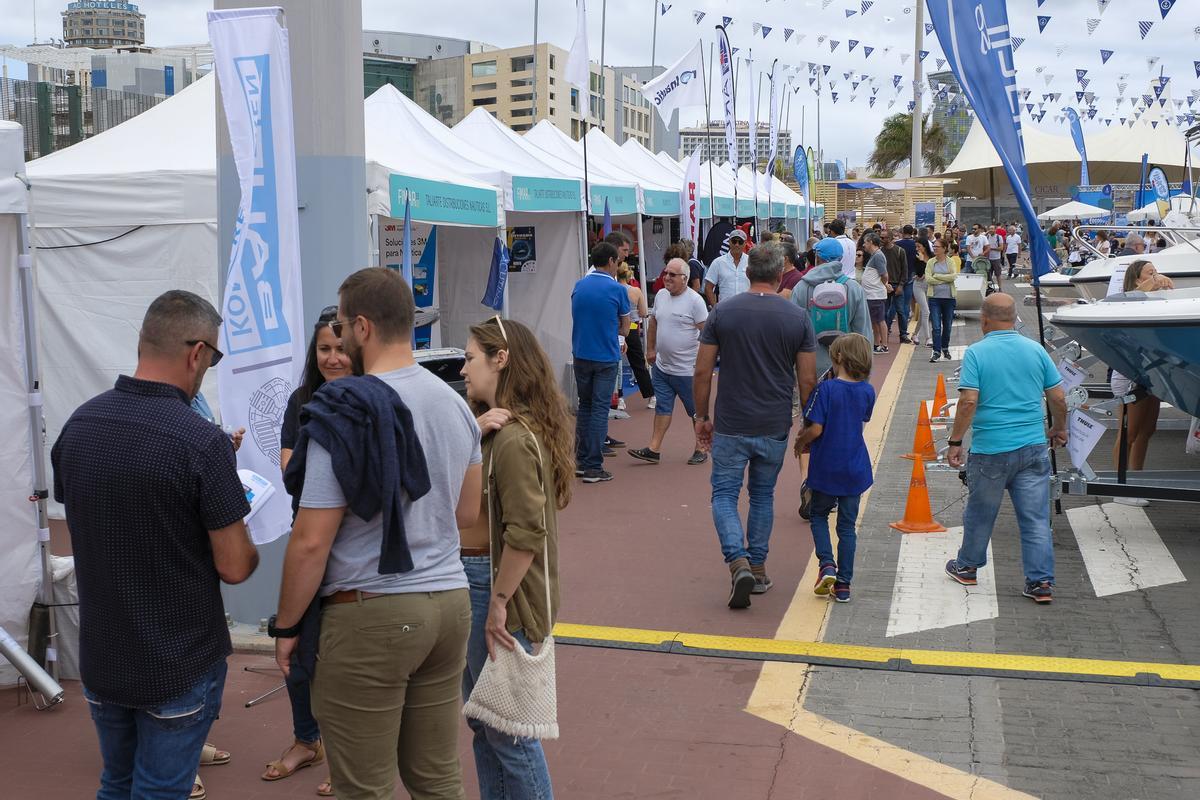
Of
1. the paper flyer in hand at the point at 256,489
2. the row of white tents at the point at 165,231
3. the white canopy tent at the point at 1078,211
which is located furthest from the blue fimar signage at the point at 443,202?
the white canopy tent at the point at 1078,211

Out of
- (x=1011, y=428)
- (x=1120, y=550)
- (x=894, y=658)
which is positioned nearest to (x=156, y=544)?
(x=894, y=658)

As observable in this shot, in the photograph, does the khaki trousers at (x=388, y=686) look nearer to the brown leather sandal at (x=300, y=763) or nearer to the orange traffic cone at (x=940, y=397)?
the brown leather sandal at (x=300, y=763)

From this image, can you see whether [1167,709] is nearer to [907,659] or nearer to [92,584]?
[907,659]

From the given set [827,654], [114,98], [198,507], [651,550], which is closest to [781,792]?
[827,654]

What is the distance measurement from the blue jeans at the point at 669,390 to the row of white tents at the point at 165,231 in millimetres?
2035

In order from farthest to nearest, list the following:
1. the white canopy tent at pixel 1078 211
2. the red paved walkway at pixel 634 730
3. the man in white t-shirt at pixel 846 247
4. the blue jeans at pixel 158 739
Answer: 1. the white canopy tent at pixel 1078 211
2. the man in white t-shirt at pixel 846 247
3. the red paved walkway at pixel 634 730
4. the blue jeans at pixel 158 739

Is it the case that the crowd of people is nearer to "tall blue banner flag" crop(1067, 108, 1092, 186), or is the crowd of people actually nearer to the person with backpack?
the person with backpack

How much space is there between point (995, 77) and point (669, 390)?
13.5 feet

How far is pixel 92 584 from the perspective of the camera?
3.10m

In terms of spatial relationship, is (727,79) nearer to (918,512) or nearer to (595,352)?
(595,352)

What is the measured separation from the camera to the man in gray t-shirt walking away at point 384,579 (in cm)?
290

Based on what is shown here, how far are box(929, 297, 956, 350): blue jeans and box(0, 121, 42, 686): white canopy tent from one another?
14629mm

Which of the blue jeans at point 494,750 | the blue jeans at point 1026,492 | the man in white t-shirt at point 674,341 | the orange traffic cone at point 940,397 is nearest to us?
the blue jeans at point 494,750

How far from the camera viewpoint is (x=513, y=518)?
3438 millimetres
